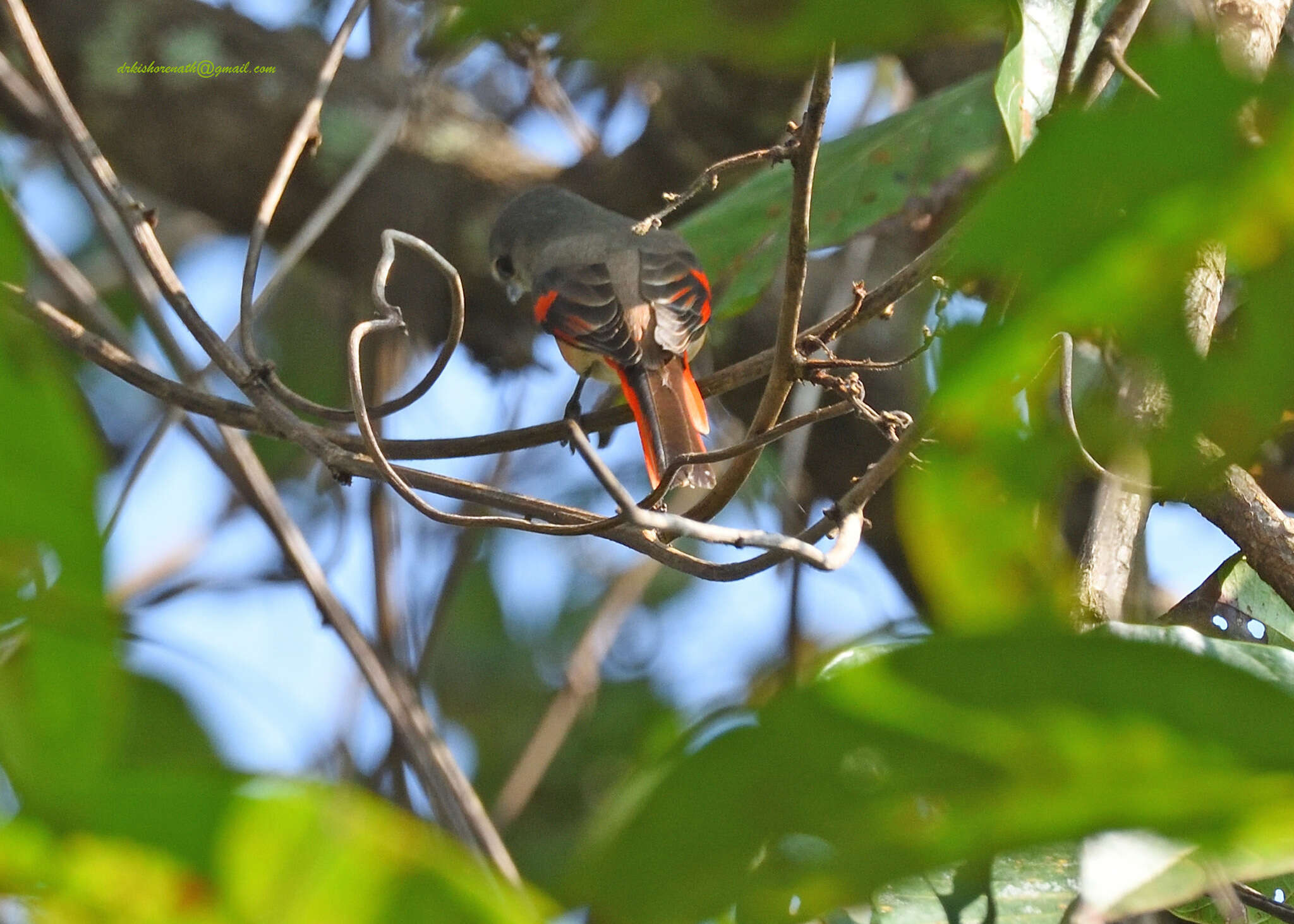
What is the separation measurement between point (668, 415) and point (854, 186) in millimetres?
664

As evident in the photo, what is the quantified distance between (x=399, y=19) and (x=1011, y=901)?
454cm

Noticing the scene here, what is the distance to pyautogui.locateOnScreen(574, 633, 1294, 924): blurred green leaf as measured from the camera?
433 millimetres

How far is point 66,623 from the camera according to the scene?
46 centimetres

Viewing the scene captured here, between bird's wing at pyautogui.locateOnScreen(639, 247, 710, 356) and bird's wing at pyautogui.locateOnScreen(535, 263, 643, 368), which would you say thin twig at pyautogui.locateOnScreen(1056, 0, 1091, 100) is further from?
bird's wing at pyautogui.locateOnScreen(535, 263, 643, 368)

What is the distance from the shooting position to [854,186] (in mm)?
3018

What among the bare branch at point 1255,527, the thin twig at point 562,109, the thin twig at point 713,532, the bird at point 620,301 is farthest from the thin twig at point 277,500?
the thin twig at point 562,109

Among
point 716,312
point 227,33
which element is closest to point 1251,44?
point 716,312

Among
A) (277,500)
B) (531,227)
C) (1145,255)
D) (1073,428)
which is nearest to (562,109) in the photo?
(531,227)

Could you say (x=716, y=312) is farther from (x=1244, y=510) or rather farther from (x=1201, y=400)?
A: (x=1201, y=400)

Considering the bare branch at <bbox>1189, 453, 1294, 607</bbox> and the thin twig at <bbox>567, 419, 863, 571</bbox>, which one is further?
the bare branch at <bbox>1189, 453, 1294, 607</bbox>

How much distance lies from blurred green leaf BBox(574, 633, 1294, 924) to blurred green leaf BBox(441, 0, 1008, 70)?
198 millimetres

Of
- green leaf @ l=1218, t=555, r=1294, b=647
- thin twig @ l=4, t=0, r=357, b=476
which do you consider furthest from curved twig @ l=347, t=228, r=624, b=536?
green leaf @ l=1218, t=555, r=1294, b=647

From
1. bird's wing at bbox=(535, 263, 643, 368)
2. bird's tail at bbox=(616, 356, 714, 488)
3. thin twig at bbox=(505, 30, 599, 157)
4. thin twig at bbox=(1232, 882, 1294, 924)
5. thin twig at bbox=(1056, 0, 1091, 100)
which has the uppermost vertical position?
thin twig at bbox=(505, 30, 599, 157)

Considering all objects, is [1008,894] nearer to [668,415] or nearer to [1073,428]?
[1073,428]
